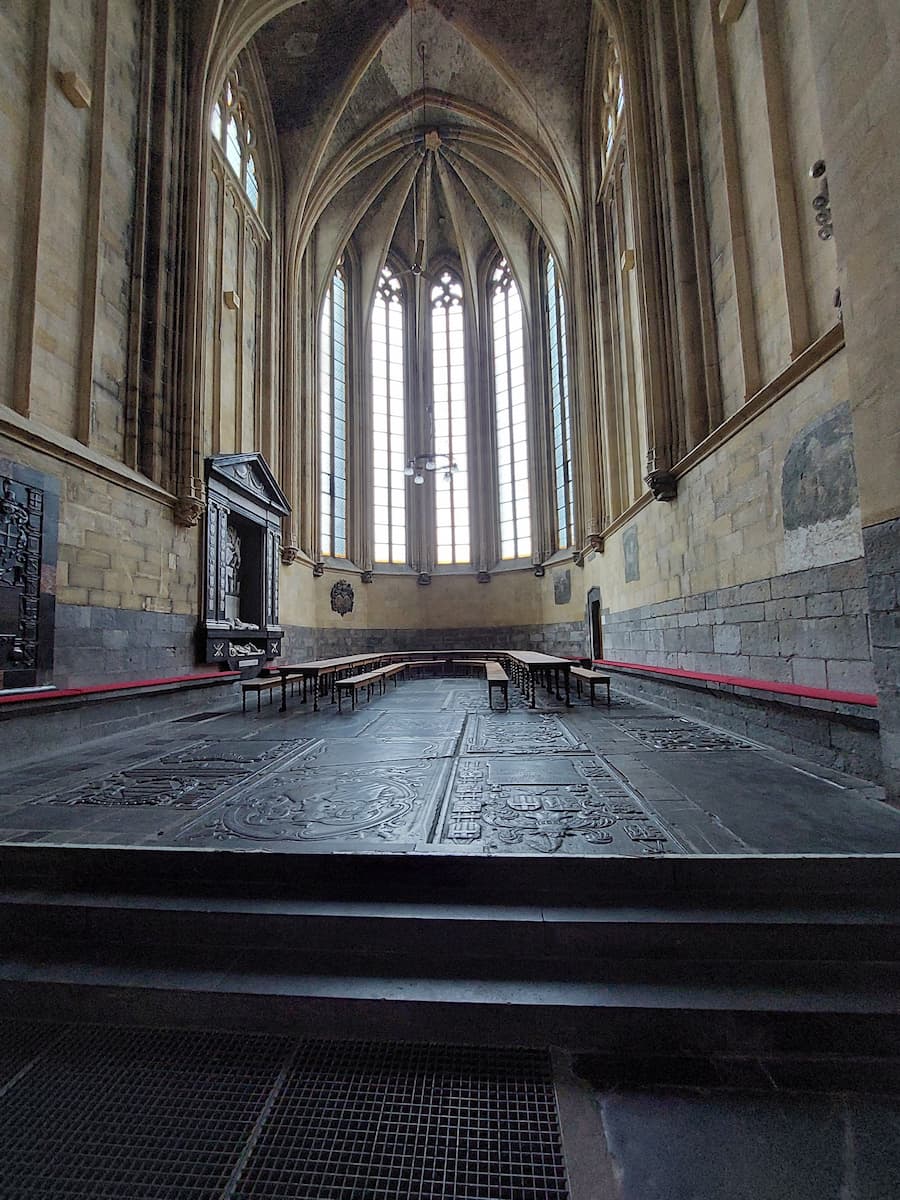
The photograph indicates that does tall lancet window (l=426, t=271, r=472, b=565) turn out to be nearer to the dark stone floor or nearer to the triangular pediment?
the triangular pediment

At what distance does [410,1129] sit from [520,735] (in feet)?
12.5

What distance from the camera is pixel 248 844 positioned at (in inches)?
96.7

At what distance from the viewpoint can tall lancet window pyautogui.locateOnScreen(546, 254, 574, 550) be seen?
16.1 meters

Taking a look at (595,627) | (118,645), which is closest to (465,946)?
(118,645)

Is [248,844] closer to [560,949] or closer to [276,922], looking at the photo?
[276,922]

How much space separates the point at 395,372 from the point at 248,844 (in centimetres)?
1880

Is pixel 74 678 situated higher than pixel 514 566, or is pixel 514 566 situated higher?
pixel 514 566

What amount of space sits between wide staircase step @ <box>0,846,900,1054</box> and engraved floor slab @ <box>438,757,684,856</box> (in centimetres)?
17

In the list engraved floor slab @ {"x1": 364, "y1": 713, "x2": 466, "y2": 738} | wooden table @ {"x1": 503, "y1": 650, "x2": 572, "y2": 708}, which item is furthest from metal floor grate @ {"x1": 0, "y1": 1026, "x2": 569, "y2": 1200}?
wooden table @ {"x1": 503, "y1": 650, "x2": 572, "y2": 708}

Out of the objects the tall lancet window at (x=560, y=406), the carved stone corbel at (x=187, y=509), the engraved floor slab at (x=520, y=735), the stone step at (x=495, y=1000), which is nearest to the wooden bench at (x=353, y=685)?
the engraved floor slab at (x=520, y=735)

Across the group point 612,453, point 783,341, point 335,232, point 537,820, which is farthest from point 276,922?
point 335,232

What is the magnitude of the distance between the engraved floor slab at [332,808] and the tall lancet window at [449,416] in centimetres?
1495

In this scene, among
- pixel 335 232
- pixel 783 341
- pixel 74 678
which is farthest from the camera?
pixel 335 232

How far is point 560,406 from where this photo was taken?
16.5 meters
